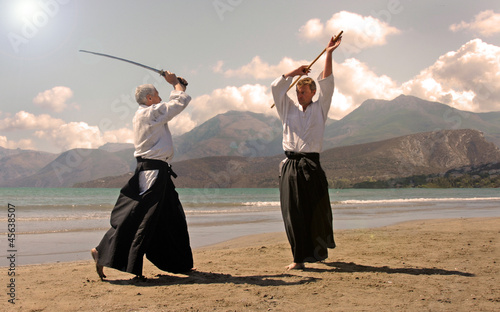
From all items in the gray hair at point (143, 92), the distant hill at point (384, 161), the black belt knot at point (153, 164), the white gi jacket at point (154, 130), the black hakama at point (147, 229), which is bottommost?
the black hakama at point (147, 229)

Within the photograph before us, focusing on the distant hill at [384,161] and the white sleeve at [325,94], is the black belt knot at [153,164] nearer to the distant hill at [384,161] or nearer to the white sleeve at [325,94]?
the white sleeve at [325,94]

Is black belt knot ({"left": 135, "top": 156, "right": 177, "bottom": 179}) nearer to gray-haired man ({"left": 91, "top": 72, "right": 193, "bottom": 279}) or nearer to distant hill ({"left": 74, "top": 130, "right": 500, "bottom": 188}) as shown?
gray-haired man ({"left": 91, "top": 72, "right": 193, "bottom": 279})

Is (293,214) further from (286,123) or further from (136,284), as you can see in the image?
(136,284)

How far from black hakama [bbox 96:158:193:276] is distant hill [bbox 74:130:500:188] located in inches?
4849

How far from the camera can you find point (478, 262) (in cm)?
493

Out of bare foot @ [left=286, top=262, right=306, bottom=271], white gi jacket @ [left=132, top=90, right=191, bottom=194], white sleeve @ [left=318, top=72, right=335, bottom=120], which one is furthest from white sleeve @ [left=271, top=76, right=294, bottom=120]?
bare foot @ [left=286, top=262, right=306, bottom=271]

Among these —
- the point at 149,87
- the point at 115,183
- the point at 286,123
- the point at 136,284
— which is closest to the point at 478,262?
the point at 286,123

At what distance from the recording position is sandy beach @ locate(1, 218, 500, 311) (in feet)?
10.5

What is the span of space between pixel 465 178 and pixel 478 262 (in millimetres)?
133711

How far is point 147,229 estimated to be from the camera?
13.1 ft

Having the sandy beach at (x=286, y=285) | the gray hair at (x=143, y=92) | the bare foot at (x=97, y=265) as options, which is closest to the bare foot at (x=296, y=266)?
the sandy beach at (x=286, y=285)

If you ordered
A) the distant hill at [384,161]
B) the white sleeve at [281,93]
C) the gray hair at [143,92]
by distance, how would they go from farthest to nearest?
the distant hill at [384,161], the white sleeve at [281,93], the gray hair at [143,92]

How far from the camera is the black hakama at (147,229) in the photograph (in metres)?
3.98

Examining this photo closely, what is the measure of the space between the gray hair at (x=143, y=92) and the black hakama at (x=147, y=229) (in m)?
0.65
